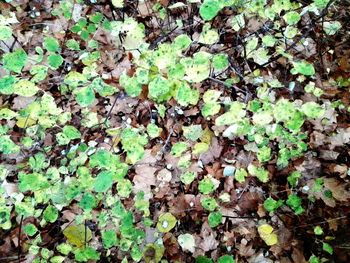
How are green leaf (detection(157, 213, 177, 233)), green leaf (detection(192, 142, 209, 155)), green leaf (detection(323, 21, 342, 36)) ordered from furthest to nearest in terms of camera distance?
green leaf (detection(323, 21, 342, 36)) < green leaf (detection(192, 142, 209, 155)) < green leaf (detection(157, 213, 177, 233))

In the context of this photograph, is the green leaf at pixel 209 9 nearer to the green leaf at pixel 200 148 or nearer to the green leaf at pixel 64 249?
the green leaf at pixel 200 148

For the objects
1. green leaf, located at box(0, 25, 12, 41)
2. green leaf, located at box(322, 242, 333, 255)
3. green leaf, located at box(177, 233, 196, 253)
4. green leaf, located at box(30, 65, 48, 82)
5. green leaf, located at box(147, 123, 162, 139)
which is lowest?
green leaf, located at box(322, 242, 333, 255)

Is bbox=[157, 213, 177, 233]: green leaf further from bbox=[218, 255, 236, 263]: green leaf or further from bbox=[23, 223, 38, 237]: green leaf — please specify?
bbox=[23, 223, 38, 237]: green leaf

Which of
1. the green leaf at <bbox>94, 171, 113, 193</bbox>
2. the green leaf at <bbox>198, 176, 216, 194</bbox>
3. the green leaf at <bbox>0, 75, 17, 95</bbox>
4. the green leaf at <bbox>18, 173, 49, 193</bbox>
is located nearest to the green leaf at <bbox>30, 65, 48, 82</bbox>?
the green leaf at <bbox>0, 75, 17, 95</bbox>

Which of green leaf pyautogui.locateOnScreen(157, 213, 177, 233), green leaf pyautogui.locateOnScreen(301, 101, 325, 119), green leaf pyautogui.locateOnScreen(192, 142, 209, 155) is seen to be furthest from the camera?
green leaf pyautogui.locateOnScreen(192, 142, 209, 155)

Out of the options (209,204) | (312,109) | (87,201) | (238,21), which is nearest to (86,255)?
(87,201)

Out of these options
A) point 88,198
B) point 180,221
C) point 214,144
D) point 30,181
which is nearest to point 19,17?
point 30,181

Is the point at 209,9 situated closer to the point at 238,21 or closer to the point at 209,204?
the point at 238,21
